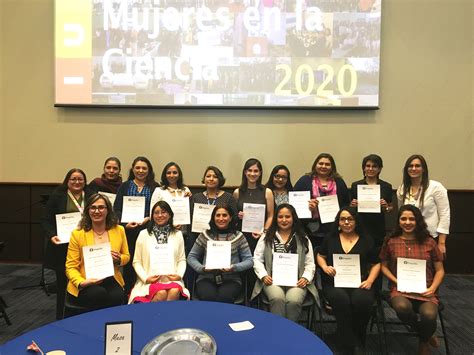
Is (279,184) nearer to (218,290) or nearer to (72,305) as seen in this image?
(218,290)

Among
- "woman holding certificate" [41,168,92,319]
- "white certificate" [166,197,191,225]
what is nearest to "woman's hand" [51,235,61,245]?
"woman holding certificate" [41,168,92,319]

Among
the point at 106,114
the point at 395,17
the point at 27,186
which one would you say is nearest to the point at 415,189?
the point at 395,17

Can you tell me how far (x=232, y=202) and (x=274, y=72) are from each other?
8.39ft

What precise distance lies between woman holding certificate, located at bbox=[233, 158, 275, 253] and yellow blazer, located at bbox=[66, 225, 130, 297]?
1.18 meters

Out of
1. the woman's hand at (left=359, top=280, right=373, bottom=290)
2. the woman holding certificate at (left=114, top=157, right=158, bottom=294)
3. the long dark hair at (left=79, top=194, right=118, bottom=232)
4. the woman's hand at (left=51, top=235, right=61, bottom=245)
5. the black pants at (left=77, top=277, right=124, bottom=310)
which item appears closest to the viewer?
the black pants at (left=77, top=277, right=124, bottom=310)

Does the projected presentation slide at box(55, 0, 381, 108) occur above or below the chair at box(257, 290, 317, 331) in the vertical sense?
above

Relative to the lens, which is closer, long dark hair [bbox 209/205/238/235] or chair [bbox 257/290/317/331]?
chair [bbox 257/290/317/331]

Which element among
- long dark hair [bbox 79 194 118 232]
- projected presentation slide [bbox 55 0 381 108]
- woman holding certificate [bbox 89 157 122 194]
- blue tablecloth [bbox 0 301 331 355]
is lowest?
blue tablecloth [bbox 0 301 331 355]

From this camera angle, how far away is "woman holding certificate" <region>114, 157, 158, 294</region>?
391 centimetres

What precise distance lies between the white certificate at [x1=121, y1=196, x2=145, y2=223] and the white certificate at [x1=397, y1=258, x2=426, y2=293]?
2.40 m

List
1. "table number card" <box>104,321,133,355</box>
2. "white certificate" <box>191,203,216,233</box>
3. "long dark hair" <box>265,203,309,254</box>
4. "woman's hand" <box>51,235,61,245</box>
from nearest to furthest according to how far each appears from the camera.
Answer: "table number card" <box>104,321,133,355</box> < "long dark hair" <box>265,203,309,254</box> < "woman's hand" <box>51,235,61,245</box> < "white certificate" <box>191,203,216,233</box>

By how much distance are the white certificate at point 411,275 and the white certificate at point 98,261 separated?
230 centimetres

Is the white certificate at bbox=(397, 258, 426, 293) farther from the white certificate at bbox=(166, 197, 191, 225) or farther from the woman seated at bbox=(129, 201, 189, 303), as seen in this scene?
the white certificate at bbox=(166, 197, 191, 225)

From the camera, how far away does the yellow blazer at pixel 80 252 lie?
3.14 metres
